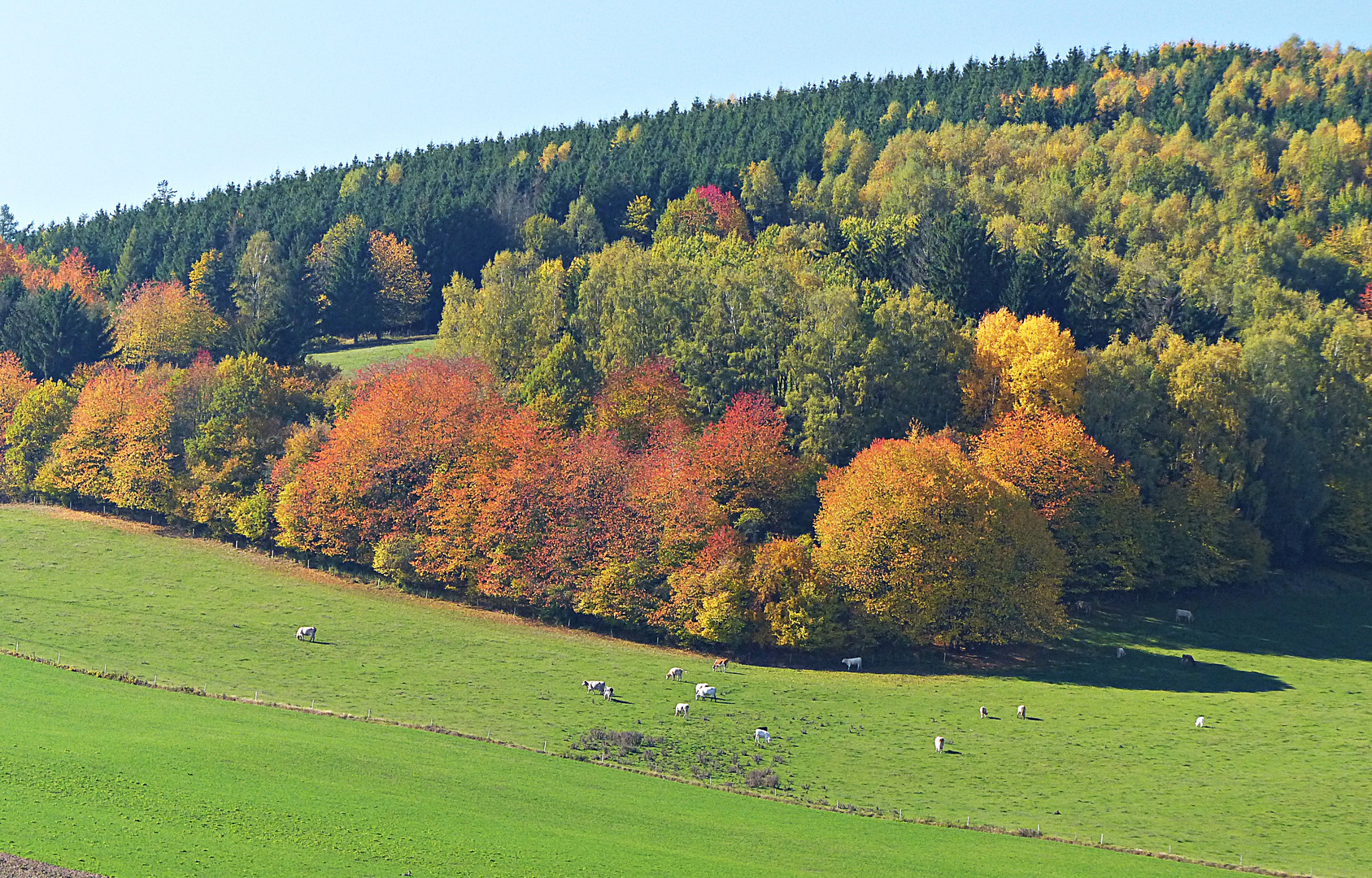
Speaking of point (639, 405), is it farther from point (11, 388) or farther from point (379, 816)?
point (11, 388)

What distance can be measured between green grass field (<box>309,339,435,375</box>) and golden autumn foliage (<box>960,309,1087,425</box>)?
66.2m

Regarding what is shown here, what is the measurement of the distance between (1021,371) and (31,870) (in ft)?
273

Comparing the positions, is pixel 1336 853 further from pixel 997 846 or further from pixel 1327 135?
pixel 1327 135

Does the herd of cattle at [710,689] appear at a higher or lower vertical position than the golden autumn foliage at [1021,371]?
lower

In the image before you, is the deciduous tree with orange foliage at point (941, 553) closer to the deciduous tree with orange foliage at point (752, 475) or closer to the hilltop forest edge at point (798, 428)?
the hilltop forest edge at point (798, 428)

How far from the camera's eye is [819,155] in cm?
19462

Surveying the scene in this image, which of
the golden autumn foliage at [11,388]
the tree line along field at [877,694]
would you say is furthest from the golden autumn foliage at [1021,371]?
the golden autumn foliage at [11,388]

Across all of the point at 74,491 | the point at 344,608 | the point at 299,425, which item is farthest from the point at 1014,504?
the point at 74,491

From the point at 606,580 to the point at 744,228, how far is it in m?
91.9

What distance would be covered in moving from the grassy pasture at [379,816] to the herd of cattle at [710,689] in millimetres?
10841

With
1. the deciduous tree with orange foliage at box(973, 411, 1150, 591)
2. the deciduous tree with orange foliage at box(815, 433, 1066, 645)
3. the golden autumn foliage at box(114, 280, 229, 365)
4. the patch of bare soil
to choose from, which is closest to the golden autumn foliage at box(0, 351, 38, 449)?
the golden autumn foliage at box(114, 280, 229, 365)

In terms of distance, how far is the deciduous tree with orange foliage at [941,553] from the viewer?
87438 millimetres

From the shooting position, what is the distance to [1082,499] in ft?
325

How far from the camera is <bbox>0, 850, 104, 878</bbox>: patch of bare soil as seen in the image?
4103cm
